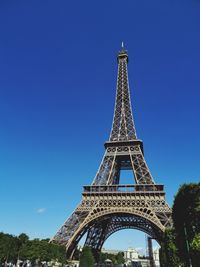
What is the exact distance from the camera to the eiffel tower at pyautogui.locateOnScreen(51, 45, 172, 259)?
43.7 metres

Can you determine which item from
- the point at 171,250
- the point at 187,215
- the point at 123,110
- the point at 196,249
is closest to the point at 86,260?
the point at 171,250

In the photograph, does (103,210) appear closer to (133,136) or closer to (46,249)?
(46,249)

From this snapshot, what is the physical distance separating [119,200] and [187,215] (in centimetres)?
2403

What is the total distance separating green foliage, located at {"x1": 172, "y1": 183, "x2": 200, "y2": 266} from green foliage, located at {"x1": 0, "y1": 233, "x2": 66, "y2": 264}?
68.4ft

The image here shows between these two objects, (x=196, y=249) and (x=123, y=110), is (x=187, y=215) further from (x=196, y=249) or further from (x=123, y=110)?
(x=123, y=110)

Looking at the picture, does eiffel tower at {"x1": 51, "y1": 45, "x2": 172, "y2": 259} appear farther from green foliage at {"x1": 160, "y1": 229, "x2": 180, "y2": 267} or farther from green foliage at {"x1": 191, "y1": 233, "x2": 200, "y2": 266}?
green foliage at {"x1": 191, "y1": 233, "x2": 200, "y2": 266}

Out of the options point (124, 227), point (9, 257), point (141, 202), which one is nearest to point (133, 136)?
point (141, 202)

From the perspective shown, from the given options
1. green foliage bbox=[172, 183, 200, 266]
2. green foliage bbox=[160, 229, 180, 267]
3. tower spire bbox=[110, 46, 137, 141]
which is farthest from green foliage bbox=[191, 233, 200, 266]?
tower spire bbox=[110, 46, 137, 141]

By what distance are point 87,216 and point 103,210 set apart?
2.98 metres

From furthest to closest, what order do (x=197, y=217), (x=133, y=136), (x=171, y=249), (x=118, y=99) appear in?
1. (x=118, y=99)
2. (x=133, y=136)
3. (x=171, y=249)
4. (x=197, y=217)

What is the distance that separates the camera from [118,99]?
64.3 m

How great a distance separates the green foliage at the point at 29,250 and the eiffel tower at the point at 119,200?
1.75m

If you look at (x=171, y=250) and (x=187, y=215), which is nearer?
(x=187, y=215)

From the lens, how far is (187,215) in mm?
23969
